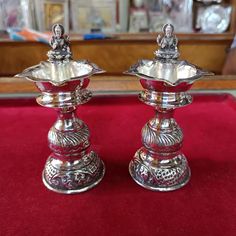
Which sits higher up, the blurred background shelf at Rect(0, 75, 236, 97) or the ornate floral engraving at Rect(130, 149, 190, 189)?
the blurred background shelf at Rect(0, 75, 236, 97)

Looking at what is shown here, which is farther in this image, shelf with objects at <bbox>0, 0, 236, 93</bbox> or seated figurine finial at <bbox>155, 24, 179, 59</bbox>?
shelf with objects at <bbox>0, 0, 236, 93</bbox>

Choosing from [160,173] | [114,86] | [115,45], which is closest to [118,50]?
[115,45]

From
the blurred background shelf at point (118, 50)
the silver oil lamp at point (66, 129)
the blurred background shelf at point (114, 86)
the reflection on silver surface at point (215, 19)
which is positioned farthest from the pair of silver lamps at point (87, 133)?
the reflection on silver surface at point (215, 19)

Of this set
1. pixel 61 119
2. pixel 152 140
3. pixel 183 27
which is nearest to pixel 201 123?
pixel 152 140

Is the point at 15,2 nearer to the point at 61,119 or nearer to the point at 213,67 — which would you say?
the point at 213,67

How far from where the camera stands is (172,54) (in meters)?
0.54

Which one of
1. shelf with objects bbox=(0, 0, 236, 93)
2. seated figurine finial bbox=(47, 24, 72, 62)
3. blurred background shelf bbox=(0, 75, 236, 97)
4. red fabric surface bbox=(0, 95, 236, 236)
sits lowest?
red fabric surface bbox=(0, 95, 236, 236)

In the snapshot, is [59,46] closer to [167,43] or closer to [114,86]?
[167,43]

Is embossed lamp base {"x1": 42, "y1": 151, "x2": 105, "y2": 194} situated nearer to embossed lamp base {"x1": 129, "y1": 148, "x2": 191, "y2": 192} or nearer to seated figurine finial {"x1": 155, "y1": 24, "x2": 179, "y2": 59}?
embossed lamp base {"x1": 129, "y1": 148, "x2": 191, "y2": 192}

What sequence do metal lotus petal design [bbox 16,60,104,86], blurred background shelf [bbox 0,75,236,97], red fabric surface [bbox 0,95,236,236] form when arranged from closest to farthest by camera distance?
red fabric surface [bbox 0,95,236,236], metal lotus petal design [bbox 16,60,104,86], blurred background shelf [bbox 0,75,236,97]

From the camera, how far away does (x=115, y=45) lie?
5.49 feet

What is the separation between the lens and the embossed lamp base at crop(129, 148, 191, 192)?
57cm

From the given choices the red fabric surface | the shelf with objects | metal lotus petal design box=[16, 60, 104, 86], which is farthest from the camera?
the shelf with objects

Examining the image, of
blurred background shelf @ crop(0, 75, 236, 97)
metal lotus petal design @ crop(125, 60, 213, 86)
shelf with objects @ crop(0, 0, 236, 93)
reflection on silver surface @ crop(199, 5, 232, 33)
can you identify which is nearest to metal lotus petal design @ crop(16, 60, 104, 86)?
metal lotus petal design @ crop(125, 60, 213, 86)
